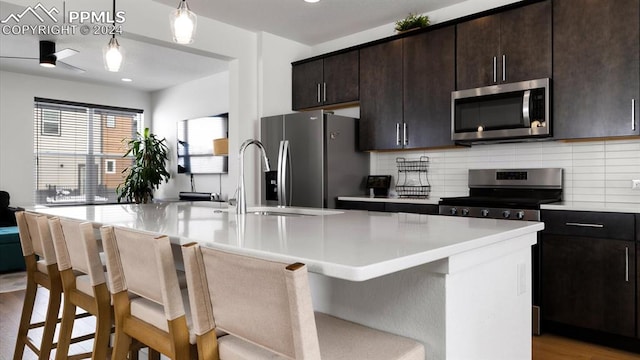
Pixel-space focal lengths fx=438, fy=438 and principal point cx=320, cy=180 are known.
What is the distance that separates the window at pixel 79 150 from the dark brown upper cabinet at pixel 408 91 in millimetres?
4943

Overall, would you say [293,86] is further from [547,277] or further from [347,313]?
[347,313]

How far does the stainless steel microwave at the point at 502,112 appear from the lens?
315 cm

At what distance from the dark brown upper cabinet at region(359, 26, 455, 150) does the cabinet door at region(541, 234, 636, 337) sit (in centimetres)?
125

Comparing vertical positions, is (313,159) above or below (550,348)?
above

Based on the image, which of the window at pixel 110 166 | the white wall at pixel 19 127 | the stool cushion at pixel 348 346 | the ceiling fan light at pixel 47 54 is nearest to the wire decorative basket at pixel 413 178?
the stool cushion at pixel 348 346

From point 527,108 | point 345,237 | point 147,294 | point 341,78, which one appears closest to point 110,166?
point 341,78

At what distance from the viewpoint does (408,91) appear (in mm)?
3939

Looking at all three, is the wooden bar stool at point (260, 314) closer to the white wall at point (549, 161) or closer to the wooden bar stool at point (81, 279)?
the wooden bar stool at point (81, 279)

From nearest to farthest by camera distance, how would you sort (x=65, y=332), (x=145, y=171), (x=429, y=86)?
(x=65, y=332) → (x=429, y=86) → (x=145, y=171)

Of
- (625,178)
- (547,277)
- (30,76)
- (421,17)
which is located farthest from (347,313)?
(30,76)

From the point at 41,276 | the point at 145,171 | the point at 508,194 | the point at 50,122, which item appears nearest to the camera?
the point at 41,276

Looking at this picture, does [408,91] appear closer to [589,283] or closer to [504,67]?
[504,67]

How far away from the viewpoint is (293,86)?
496 centimetres

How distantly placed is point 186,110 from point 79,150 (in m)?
1.84
